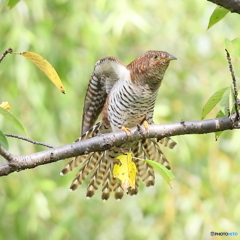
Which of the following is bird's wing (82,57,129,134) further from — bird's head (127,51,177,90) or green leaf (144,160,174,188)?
green leaf (144,160,174,188)

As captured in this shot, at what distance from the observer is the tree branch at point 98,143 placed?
1.68 m

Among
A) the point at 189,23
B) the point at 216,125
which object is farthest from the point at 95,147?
the point at 189,23

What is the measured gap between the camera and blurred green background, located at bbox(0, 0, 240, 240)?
434 cm

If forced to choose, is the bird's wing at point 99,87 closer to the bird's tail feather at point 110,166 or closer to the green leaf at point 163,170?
the bird's tail feather at point 110,166

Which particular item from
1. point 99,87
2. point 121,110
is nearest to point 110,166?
point 121,110

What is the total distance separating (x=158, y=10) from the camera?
590cm

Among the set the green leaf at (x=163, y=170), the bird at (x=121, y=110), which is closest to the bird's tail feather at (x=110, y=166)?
the bird at (x=121, y=110)

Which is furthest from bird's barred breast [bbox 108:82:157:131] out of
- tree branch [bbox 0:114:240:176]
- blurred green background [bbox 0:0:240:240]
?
blurred green background [bbox 0:0:240:240]

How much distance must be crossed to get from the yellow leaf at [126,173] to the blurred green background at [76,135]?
100 inches

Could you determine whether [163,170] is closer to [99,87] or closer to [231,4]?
[231,4]

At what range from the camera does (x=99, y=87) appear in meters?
3.03

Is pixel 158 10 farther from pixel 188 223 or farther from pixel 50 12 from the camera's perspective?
pixel 188 223

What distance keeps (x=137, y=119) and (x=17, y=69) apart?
176cm

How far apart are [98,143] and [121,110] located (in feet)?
2.94
